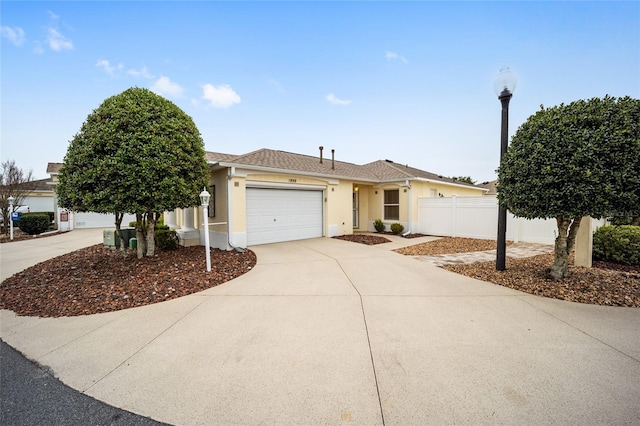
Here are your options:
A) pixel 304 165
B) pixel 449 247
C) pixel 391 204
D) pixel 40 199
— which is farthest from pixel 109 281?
pixel 40 199

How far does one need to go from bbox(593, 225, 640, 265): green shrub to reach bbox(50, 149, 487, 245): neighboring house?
648 centimetres

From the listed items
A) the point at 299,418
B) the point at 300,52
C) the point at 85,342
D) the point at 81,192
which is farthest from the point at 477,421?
the point at 300,52

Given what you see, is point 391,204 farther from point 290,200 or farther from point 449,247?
point 290,200

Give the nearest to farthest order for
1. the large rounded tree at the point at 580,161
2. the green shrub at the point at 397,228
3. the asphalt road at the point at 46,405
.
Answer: the asphalt road at the point at 46,405 → the large rounded tree at the point at 580,161 → the green shrub at the point at 397,228

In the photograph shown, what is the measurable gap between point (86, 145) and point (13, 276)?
388cm

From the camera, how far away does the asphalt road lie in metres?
1.96

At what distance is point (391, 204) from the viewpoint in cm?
1357

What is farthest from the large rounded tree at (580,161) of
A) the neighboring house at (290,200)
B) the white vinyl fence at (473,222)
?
the neighboring house at (290,200)

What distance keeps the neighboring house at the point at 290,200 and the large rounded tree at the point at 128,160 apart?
7.18 feet

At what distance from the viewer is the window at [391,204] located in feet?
43.7

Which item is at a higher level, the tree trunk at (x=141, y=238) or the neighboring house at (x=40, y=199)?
the neighboring house at (x=40, y=199)

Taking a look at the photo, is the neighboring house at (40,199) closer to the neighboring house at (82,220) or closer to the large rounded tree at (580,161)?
the neighboring house at (82,220)

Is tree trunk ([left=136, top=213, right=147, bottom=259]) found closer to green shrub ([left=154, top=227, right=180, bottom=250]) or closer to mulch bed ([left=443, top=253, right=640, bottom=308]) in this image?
green shrub ([left=154, top=227, right=180, bottom=250])

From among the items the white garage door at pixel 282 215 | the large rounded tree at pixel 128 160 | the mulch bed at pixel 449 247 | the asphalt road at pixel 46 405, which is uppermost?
the large rounded tree at pixel 128 160
